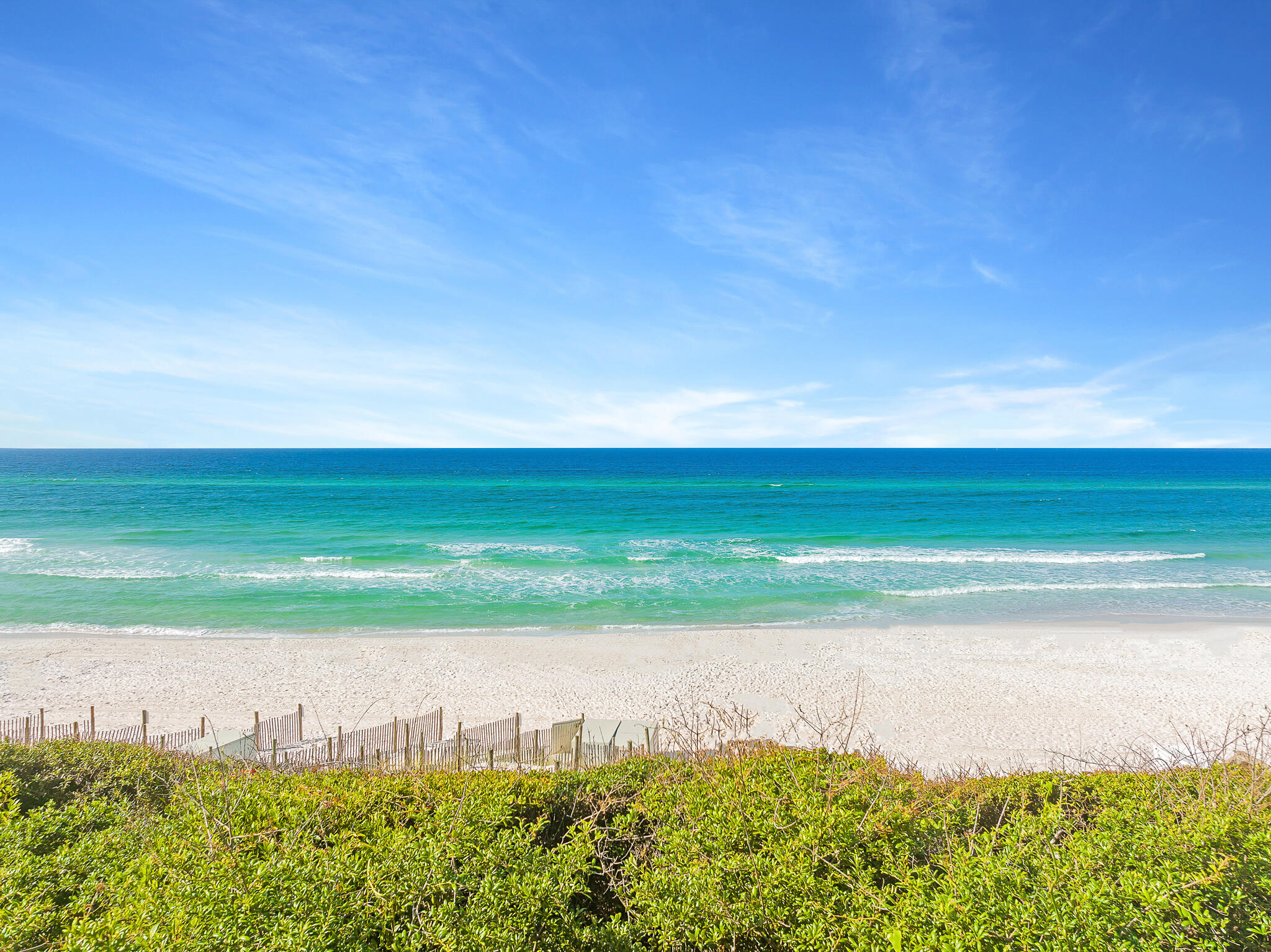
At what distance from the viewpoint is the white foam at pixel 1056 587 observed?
30.7 m

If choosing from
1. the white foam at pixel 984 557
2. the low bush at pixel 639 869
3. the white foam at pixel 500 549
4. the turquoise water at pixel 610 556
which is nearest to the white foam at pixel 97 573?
the turquoise water at pixel 610 556

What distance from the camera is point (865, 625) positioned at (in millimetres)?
25656

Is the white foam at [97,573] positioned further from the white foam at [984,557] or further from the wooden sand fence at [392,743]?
the white foam at [984,557]

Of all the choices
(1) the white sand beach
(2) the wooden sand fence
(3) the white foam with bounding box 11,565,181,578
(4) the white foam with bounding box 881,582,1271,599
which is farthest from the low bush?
(3) the white foam with bounding box 11,565,181,578

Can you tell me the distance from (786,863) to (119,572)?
40.9 meters

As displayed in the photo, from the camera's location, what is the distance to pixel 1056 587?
31.5 meters

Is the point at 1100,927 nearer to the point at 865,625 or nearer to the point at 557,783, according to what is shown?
the point at 557,783

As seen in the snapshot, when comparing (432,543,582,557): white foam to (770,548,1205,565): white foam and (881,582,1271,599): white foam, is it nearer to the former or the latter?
(770,548,1205,565): white foam

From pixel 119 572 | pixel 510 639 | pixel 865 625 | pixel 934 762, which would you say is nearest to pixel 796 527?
pixel 865 625

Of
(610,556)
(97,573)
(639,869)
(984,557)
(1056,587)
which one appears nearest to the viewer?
(639,869)

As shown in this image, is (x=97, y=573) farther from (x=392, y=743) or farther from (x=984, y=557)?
(x=984, y=557)

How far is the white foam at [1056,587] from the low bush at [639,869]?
24599mm

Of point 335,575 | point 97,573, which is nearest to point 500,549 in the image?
point 335,575

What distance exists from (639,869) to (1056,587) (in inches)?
1346
